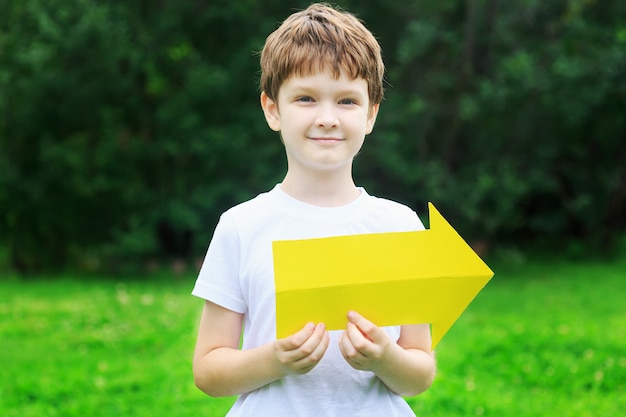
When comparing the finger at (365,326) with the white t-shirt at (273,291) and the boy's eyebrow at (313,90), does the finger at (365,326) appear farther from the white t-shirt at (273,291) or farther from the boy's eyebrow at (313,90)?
the boy's eyebrow at (313,90)

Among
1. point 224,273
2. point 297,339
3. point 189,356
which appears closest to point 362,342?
point 297,339

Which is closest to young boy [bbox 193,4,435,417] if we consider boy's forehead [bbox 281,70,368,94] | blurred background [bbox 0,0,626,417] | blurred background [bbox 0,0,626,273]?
boy's forehead [bbox 281,70,368,94]

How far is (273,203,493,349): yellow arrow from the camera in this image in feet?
4.86

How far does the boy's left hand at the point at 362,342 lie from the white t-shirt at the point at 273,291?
0.11 meters

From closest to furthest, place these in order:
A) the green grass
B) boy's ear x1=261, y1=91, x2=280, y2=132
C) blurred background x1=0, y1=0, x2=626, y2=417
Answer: boy's ear x1=261, y1=91, x2=280, y2=132 < the green grass < blurred background x1=0, y1=0, x2=626, y2=417

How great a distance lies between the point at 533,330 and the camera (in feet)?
20.0

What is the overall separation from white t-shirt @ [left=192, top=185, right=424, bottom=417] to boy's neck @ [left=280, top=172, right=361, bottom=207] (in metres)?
0.02

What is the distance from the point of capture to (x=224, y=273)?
166 centimetres

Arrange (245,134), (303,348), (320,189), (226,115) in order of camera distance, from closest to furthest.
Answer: (303,348), (320,189), (245,134), (226,115)

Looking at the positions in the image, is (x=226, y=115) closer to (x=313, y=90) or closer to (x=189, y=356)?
(x=189, y=356)

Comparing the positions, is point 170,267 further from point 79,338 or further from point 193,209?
point 79,338

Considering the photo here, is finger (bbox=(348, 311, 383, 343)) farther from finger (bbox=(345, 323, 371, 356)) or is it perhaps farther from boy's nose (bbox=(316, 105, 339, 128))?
boy's nose (bbox=(316, 105, 339, 128))

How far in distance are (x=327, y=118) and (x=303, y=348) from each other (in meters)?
0.44

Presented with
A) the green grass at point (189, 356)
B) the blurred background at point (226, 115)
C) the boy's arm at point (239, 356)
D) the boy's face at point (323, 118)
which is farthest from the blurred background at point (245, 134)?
the boy's face at point (323, 118)
